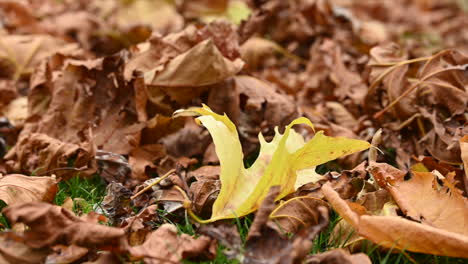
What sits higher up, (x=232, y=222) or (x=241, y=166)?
(x=241, y=166)

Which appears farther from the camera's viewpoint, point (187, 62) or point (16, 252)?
point (187, 62)

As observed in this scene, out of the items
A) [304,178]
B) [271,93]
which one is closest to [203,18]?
[271,93]

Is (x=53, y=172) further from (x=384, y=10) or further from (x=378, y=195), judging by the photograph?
(x=384, y=10)

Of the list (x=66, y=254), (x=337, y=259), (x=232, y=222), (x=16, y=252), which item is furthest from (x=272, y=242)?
(x=16, y=252)

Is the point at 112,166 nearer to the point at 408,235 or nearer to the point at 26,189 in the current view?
the point at 26,189

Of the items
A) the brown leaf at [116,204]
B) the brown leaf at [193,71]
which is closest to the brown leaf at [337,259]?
the brown leaf at [116,204]

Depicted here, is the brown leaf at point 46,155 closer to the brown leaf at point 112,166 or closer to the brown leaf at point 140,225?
the brown leaf at point 112,166

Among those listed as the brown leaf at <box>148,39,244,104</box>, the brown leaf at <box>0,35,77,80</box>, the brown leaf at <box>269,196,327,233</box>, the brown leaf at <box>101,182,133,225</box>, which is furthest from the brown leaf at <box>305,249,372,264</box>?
the brown leaf at <box>0,35,77,80</box>
